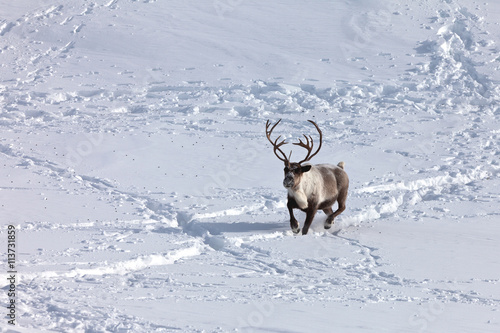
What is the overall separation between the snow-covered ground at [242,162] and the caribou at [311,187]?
319mm

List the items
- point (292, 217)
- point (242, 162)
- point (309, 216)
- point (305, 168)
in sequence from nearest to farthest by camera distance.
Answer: point (305, 168), point (292, 217), point (309, 216), point (242, 162)

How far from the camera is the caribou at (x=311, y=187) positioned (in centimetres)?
917

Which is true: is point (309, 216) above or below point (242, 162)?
below

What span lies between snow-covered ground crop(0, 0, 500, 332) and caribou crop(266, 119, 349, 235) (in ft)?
1.05

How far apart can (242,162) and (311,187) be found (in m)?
4.36

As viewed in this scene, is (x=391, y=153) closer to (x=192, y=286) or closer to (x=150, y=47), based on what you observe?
(x=192, y=286)

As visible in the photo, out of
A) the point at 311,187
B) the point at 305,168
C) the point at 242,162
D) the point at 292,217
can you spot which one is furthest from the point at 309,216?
the point at 242,162

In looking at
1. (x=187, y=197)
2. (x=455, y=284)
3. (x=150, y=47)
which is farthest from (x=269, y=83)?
(x=455, y=284)

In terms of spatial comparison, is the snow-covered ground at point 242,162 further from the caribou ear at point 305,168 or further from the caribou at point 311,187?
the caribou ear at point 305,168

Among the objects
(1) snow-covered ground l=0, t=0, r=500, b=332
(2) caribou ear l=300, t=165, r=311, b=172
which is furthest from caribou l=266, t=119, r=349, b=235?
(1) snow-covered ground l=0, t=0, r=500, b=332

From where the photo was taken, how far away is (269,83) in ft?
62.2

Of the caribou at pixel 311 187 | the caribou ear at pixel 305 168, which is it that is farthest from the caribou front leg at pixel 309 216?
the caribou ear at pixel 305 168

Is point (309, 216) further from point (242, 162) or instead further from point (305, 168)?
point (242, 162)

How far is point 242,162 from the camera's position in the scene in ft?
45.0
